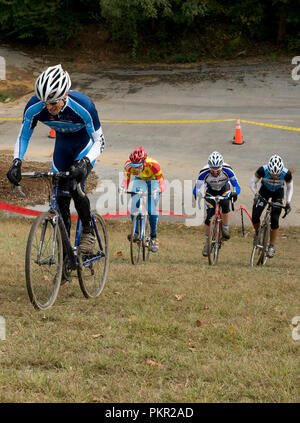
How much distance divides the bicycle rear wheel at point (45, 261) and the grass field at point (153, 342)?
0.17m

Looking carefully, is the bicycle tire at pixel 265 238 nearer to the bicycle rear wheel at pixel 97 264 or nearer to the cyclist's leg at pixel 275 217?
the cyclist's leg at pixel 275 217

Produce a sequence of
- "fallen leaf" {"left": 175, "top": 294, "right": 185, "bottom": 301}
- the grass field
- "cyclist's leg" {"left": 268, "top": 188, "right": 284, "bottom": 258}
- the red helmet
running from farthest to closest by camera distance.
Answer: "cyclist's leg" {"left": 268, "top": 188, "right": 284, "bottom": 258}, the red helmet, "fallen leaf" {"left": 175, "top": 294, "right": 185, "bottom": 301}, the grass field

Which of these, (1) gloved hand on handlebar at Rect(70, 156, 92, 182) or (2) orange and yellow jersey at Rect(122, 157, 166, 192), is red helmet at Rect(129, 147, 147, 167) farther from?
(1) gloved hand on handlebar at Rect(70, 156, 92, 182)

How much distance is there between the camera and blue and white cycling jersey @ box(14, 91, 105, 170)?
20.4 ft

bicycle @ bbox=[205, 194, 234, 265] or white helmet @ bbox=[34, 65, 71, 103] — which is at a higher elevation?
white helmet @ bbox=[34, 65, 71, 103]

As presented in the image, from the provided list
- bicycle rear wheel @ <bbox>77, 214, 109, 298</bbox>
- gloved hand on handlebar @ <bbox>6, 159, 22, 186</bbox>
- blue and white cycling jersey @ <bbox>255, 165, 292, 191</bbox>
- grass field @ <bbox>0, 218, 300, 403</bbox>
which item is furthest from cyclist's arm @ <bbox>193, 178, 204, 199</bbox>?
gloved hand on handlebar @ <bbox>6, 159, 22, 186</bbox>

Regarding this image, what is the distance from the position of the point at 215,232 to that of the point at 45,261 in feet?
18.8

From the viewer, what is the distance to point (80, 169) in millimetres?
5832

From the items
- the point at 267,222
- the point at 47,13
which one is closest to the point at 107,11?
the point at 47,13

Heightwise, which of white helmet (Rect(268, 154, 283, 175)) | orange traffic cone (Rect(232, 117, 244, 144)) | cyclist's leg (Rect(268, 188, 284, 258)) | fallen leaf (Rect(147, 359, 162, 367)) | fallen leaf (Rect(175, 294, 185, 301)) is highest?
orange traffic cone (Rect(232, 117, 244, 144))

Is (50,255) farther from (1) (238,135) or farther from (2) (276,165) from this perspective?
(1) (238,135)

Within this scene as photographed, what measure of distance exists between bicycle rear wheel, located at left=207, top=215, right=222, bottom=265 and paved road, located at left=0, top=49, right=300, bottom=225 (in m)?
4.45

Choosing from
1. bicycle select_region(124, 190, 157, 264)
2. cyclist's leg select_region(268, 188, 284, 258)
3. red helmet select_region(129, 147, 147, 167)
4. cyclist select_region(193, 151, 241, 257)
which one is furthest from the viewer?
cyclist's leg select_region(268, 188, 284, 258)

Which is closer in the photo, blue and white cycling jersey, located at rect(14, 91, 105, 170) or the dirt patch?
blue and white cycling jersey, located at rect(14, 91, 105, 170)
